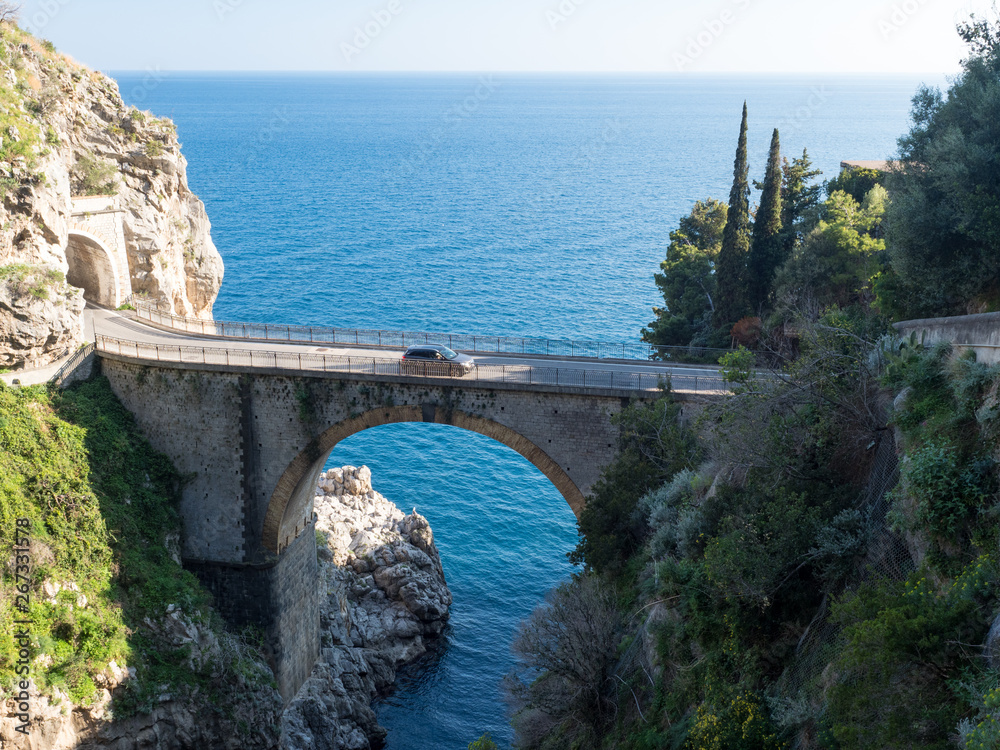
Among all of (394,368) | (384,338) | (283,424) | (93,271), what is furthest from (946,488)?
(93,271)

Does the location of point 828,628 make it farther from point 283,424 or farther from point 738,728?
point 283,424

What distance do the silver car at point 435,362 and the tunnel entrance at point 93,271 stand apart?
16.6 metres

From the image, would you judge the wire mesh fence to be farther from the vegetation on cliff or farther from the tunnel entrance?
the tunnel entrance

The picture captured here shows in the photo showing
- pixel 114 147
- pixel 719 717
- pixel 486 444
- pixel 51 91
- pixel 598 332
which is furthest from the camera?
pixel 598 332

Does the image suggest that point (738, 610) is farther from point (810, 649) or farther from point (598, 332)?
point (598, 332)

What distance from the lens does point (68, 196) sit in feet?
111

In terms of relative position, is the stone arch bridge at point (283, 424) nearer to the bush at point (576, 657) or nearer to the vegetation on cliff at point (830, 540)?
the vegetation on cliff at point (830, 540)

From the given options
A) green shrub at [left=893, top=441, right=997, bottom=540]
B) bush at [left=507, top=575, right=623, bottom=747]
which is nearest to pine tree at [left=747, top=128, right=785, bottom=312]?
bush at [left=507, top=575, right=623, bottom=747]

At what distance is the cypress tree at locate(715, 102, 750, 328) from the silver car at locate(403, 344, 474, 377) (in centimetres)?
1647

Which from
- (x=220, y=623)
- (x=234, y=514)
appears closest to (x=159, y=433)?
(x=234, y=514)

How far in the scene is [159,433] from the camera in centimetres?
3262

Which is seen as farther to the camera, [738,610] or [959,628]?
[738,610]

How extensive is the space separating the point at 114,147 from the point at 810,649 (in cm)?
3706

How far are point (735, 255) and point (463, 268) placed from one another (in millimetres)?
46475
